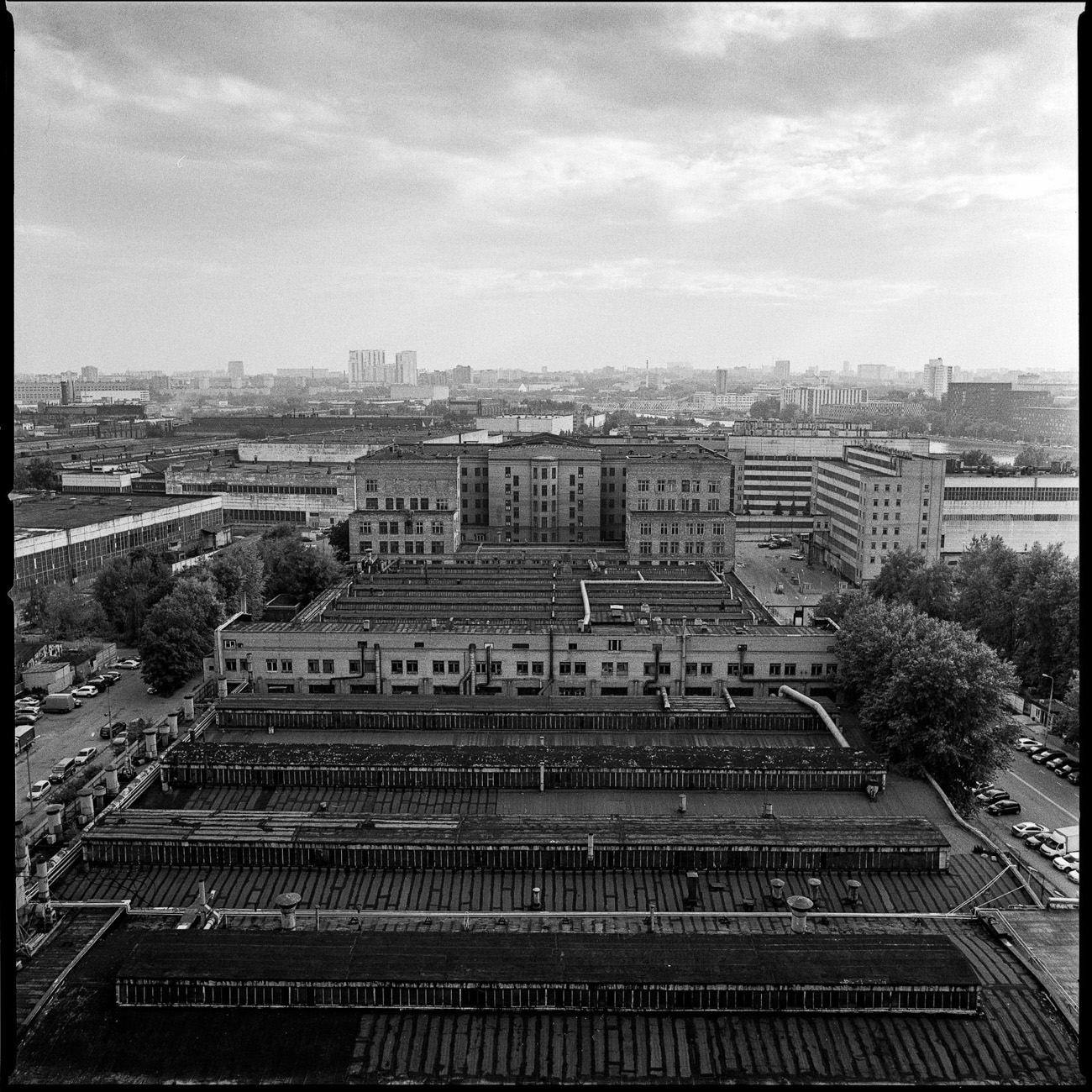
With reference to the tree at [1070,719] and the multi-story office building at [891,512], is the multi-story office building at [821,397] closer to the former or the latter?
the multi-story office building at [891,512]

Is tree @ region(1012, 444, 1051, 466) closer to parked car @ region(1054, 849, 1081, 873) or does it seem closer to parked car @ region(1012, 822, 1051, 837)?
parked car @ region(1012, 822, 1051, 837)

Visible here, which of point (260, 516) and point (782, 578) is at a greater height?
point (260, 516)

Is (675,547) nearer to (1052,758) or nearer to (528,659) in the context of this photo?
(528,659)

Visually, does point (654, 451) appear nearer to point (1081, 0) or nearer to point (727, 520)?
point (727, 520)

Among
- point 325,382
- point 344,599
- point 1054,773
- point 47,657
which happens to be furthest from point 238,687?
point 325,382

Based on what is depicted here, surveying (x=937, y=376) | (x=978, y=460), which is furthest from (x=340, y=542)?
(x=937, y=376)
